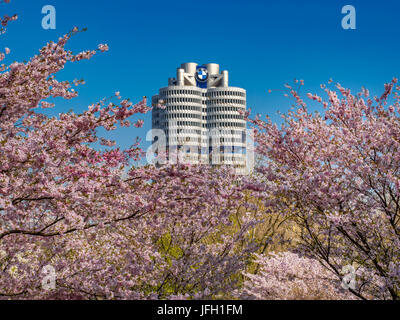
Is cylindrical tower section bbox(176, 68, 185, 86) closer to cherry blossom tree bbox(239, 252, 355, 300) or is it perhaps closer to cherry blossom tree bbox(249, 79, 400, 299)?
cherry blossom tree bbox(239, 252, 355, 300)

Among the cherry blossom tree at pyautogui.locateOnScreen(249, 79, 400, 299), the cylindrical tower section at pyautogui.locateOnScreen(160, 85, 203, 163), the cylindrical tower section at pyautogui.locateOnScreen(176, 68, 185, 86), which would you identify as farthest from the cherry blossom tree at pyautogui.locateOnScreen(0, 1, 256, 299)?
the cylindrical tower section at pyautogui.locateOnScreen(176, 68, 185, 86)

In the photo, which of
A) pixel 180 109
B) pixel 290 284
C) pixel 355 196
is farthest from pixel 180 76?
pixel 355 196

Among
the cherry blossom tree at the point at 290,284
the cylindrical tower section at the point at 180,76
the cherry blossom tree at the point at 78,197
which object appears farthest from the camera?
the cylindrical tower section at the point at 180,76

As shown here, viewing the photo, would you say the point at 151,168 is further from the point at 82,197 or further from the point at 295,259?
the point at 295,259

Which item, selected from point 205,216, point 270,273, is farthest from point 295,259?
point 205,216

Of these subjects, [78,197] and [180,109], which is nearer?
[78,197]

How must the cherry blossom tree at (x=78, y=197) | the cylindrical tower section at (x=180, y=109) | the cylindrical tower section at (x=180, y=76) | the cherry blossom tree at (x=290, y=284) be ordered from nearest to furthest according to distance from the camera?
the cherry blossom tree at (x=78, y=197) → the cherry blossom tree at (x=290, y=284) → the cylindrical tower section at (x=180, y=109) → the cylindrical tower section at (x=180, y=76)

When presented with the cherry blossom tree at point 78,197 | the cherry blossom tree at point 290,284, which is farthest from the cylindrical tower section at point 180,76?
the cherry blossom tree at point 78,197

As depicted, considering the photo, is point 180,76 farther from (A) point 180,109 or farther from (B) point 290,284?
(B) point 290,284

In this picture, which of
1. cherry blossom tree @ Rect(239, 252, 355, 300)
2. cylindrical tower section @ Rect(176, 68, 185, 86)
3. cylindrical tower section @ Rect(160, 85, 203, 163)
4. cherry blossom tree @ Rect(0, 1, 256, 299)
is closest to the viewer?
cherry blossom tree @ Rect(0, 1, 256, 299)

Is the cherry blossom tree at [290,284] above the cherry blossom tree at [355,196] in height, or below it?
below

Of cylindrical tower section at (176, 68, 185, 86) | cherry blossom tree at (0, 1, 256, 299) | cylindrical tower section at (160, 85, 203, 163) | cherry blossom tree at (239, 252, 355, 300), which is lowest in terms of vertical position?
cherry blossom tree at (239, 252, 355, 300)

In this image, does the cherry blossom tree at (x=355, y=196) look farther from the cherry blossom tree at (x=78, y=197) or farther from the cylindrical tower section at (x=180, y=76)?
the cylindrical tower section at (x=180, y=76)

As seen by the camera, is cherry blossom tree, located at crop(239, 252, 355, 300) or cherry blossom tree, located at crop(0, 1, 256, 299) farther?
cherry blossom tree, located at crop(239, 252, 355, 300)
